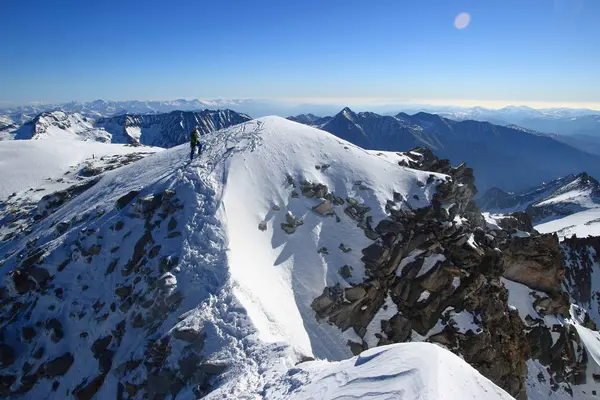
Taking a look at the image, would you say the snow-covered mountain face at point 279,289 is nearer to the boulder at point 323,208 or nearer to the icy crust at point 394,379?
the icy crust at point 394,379

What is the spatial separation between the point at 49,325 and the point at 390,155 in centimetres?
4578

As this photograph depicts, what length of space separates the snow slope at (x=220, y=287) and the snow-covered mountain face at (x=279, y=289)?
123 mm

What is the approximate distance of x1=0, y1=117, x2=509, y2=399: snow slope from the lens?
44.4 ft

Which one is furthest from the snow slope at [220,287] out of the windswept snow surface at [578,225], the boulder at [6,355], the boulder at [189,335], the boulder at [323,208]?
the windswept snow surface at [578,225]

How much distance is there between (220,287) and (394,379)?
12834 millimetres

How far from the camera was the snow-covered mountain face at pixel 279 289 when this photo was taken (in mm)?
15961

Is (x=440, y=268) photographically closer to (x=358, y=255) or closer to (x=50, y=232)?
(x=358, y=255)

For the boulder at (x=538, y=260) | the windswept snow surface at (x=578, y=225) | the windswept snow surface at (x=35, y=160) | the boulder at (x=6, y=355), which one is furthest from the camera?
the windswept snow surface at (x=578, y=225)

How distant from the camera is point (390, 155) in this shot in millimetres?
50438

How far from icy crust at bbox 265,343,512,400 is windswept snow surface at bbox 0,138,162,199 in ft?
234

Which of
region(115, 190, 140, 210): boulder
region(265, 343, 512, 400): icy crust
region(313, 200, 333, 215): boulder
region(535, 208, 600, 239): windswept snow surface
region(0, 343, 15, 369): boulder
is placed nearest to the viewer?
region(265, 343, 512, 400): icy crust

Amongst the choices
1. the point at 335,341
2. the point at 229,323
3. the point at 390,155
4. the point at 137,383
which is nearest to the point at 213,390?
the point at 229,323

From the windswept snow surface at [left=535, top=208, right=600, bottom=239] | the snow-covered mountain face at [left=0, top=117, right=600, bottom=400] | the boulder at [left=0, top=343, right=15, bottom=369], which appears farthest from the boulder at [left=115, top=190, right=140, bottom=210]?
the windswept snow surface at [left=535, top=208, right=600, bottom=239]

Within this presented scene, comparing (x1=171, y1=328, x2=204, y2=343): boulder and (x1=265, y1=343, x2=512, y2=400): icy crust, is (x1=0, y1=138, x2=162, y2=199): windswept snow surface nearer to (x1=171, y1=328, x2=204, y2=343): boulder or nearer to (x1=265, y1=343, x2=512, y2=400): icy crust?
(x1=171, y1=328, x2=204, y2=343): boulder
